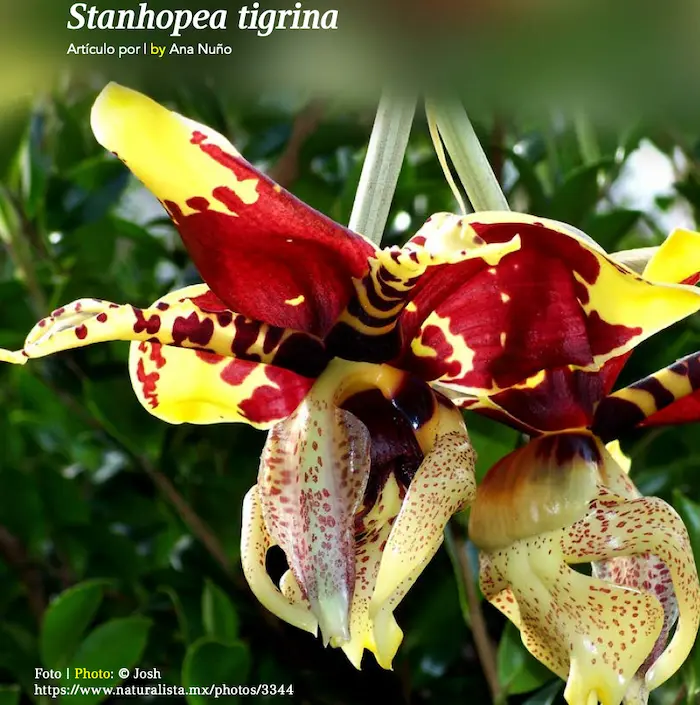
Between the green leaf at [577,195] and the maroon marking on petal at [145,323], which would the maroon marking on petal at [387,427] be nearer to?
the maroon marking on petal at [145,323]

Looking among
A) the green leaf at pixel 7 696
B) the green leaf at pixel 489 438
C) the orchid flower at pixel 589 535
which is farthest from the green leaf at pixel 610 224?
the green leaf at pixel 7 696

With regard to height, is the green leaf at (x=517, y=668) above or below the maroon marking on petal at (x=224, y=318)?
below

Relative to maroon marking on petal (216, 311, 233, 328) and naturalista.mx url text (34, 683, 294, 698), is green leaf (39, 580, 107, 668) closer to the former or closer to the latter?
naturalista.mx url text (34, 683, 294, 698)

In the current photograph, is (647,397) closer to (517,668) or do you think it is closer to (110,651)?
(517,668)

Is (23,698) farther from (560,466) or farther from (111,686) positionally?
(560,466)

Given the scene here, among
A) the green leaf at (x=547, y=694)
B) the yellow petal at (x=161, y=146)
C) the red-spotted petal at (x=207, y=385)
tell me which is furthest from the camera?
the green leaf at (x=547, y=694)

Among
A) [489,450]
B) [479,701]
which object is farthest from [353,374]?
[479,701]
